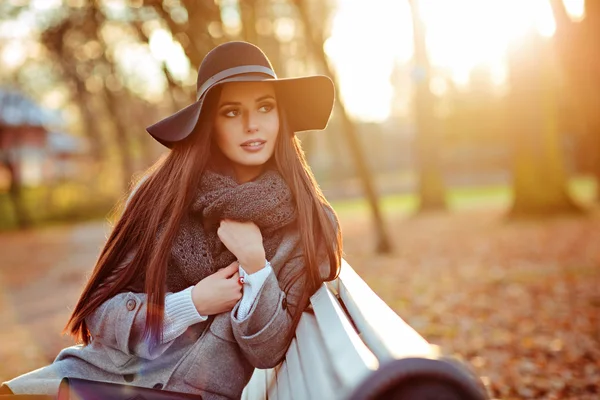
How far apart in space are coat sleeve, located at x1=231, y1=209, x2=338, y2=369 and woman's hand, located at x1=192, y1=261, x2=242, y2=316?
45mm

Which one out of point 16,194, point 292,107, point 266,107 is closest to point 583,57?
point 292,107

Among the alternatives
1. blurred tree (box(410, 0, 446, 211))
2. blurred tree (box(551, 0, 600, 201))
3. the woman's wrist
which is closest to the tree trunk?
blurred tree (box(410, 0, 446, 211))

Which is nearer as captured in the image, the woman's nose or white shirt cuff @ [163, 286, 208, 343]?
white shirt cuff @ [163, 286, 208, 343]

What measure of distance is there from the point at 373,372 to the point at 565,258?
31.0 ft

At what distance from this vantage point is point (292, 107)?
2.64 meters

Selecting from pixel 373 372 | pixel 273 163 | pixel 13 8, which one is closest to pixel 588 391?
pixel 273 163

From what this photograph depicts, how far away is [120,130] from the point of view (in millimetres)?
21078

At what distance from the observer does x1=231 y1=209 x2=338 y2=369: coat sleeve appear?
2.15 m

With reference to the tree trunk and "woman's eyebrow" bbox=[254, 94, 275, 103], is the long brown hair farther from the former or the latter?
the tree trunk

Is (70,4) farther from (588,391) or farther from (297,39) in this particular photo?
(297,39)

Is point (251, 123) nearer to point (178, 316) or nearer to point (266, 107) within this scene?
point (266, 107)

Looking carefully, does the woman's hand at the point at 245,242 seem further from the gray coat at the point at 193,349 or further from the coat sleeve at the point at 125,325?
the coat sleeve at the point at 125,325

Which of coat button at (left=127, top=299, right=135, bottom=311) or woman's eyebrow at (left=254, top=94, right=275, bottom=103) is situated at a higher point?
woman's eyebrow at (left=254, top=94, right=275, bottom=103)

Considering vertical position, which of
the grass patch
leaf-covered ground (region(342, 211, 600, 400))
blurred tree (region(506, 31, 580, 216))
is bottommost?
the grass patch
